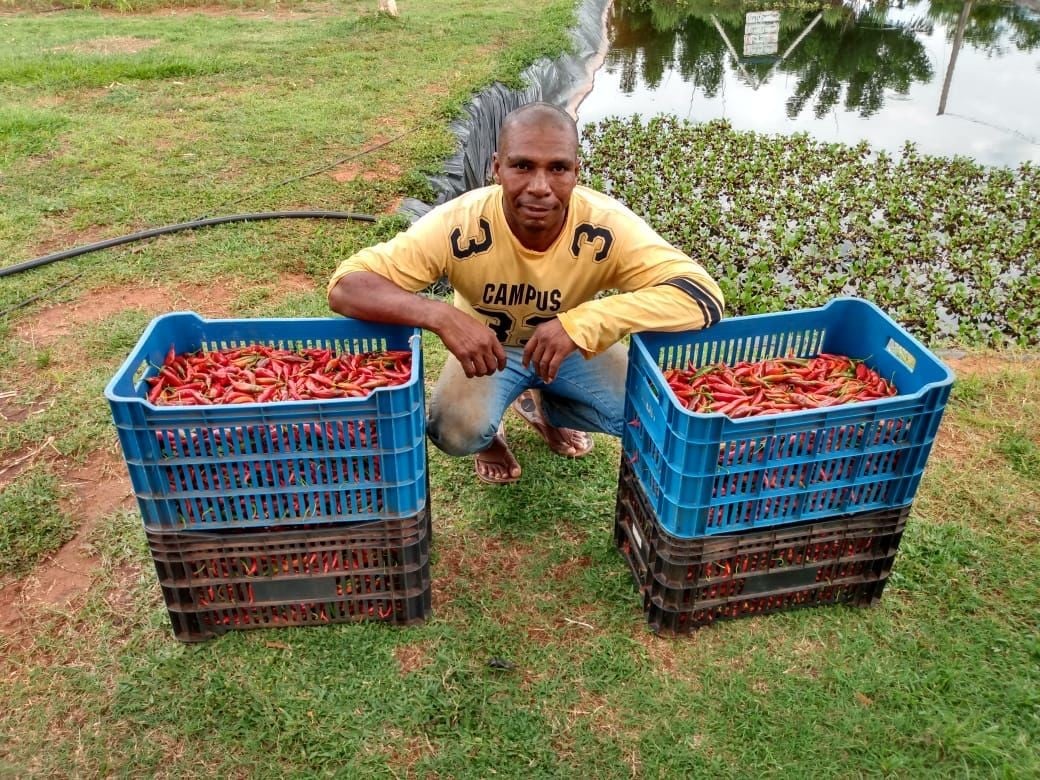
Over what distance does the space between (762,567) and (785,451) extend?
0.49m

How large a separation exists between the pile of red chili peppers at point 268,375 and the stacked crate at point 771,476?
902 mm

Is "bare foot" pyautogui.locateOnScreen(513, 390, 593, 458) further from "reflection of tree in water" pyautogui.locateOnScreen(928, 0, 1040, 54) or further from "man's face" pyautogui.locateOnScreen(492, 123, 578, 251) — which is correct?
"reflection of tree in water" pyautogui.locateOnScreen(928, 0, 1040, 54)

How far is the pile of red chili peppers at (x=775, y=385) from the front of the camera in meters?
2.64

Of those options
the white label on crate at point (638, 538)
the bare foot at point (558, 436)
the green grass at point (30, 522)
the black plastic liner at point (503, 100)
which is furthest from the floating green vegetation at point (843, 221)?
the green grass at point (30, 522)

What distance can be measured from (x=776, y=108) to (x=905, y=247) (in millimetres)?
5711

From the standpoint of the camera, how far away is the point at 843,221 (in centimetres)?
769

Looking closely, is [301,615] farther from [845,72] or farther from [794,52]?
[794,52]

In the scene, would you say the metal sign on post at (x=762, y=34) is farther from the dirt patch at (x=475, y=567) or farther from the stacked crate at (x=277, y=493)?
the stacked crate at (x=277, y=493)

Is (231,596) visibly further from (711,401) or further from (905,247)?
(905,247)

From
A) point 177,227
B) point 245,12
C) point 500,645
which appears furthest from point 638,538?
point 245,12

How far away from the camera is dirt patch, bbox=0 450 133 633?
284cm

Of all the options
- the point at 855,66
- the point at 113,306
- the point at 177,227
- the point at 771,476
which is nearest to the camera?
the point at 771,476

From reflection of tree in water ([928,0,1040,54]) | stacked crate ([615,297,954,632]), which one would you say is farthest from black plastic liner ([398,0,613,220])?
reflection of tree in water ([928,0,1040,54])

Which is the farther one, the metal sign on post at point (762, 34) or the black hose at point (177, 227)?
the metal sign on post at point (762, 34)
